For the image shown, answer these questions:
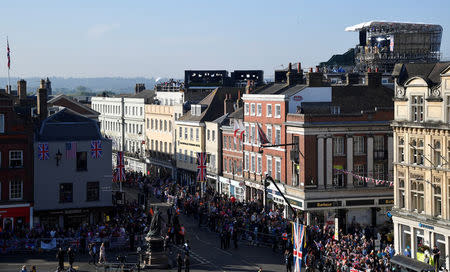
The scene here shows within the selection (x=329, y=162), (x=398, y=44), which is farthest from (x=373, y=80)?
(x=398, y=44)

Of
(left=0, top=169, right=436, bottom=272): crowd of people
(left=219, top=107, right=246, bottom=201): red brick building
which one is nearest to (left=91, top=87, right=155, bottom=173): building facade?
(left=219, top=107, right=246, bottom=201): red brick building

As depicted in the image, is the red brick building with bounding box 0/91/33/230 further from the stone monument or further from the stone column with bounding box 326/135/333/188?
the stone column with bounding box 326/135/333/188

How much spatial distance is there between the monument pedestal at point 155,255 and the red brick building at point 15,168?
15275mm

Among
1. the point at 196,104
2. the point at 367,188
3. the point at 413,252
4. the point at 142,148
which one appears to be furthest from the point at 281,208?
the point at 142,148

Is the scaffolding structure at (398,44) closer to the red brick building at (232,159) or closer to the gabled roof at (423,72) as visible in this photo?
the red brick building at (232,159)

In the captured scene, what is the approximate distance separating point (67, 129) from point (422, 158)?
30349 mm

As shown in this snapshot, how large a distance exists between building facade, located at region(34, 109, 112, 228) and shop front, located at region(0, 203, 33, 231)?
860 millimetres

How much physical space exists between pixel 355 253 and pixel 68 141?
27870 millimetres

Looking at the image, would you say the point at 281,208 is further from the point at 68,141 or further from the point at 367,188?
the point at 68,141

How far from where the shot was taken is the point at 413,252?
54.5 m

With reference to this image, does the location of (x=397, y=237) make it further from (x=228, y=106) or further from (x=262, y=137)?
(x=228, y=106)

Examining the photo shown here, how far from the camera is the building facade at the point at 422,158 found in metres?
51.3

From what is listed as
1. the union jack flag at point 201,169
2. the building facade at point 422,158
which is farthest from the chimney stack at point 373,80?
the building facade at point 422,158

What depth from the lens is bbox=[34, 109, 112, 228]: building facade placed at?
67312 mm
